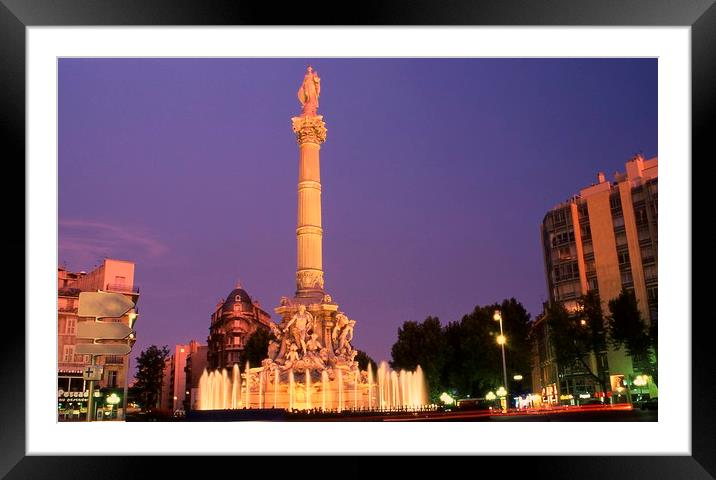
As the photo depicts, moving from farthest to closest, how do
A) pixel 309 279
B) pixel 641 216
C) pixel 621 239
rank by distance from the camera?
pixel 621 239, pixel 641 216, pixel 309 279

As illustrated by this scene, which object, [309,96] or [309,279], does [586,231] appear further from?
[309,279]

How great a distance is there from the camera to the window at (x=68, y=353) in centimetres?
4167

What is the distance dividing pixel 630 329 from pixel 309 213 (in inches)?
664

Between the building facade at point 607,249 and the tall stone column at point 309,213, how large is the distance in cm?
1802

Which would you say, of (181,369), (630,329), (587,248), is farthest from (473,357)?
(181,369)

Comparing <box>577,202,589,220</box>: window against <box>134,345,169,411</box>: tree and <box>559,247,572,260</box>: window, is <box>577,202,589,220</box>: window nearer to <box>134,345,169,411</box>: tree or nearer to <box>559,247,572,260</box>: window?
<box>559,247,572,260</box>: window

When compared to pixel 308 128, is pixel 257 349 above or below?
below

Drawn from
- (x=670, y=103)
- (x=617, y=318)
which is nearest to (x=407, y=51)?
(x=670, y=103)

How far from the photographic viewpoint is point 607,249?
1853 inches

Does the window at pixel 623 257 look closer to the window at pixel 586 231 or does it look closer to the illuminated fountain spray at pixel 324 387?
the window at pixel 586 231

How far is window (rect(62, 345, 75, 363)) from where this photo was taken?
41675 mm

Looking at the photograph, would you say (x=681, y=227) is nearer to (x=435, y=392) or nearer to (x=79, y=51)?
(x=79, y=51)

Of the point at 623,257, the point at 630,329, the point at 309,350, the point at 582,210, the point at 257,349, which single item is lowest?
the point at 257,349

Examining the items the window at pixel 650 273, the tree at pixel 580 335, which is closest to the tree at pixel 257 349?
the tree at pixel 580 335
